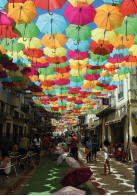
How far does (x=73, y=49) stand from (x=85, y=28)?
1.90m

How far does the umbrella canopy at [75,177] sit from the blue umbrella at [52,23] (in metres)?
5.08

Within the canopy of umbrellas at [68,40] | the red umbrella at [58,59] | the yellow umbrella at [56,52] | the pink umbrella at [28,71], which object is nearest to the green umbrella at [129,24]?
the canopy of umbrellas at [68,40]

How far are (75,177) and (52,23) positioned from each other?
18.1ft

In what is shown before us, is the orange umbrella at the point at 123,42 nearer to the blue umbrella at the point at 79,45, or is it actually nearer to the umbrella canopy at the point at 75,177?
the blue umbrella at the point at 79,45

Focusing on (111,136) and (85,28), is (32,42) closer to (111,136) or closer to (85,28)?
(85,28)

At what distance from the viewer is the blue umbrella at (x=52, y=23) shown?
310 inches

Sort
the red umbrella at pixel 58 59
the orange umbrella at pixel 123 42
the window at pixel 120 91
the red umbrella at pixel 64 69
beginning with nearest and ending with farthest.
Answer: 1. the orange umbrella at pixel 123 42
2. the red umbrella at pixel 58 59
3. the red umbrella at pixel 64 69
4. the window at pixel 120 91

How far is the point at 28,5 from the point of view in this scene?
686cm

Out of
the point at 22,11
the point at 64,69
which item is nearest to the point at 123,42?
the point at 64,69

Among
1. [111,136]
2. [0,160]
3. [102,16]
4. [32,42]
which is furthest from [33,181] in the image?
[111,136]

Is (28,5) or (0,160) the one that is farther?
(0,160)

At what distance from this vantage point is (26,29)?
26.6 ft

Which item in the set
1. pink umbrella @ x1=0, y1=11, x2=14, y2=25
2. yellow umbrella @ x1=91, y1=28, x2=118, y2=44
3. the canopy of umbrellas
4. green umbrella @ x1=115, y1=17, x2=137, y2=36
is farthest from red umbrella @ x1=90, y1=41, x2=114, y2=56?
pink umbrella @ x1=0, y1=11, x2=14, y2=25

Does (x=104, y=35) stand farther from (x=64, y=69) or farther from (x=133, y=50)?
(x=64, y=69)
